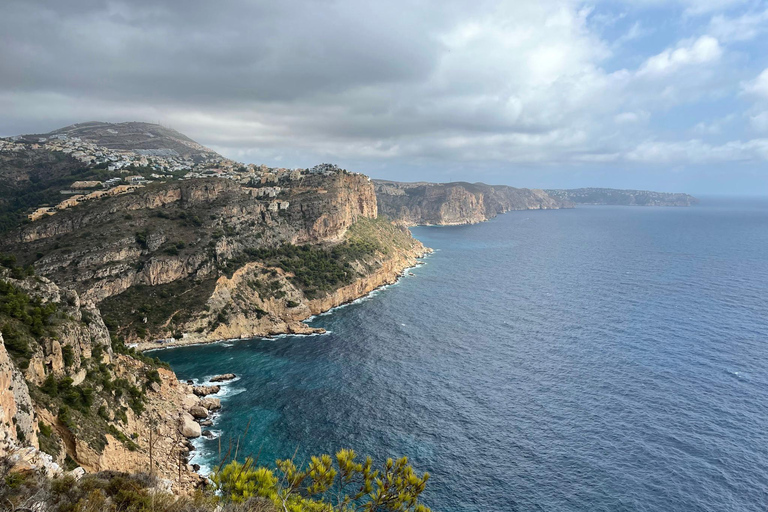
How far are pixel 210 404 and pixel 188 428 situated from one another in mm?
7142

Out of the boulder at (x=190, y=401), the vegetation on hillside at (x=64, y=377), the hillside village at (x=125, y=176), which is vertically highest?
the hillside village at (x=125, y=176)

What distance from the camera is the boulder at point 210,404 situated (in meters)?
55.3

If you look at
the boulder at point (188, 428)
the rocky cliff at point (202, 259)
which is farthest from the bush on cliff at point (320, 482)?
the rocky cliff at point (202, 259)

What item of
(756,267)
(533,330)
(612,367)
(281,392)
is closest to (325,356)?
(281,392)

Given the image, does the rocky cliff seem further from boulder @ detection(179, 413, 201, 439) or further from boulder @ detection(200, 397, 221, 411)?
boulder @ detection(179, 413, 201, 439)

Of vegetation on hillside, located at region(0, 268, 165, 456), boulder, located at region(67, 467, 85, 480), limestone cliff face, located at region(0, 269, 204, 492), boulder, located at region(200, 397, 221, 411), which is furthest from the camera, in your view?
boulder, located at region(200, 397, 221, 411)

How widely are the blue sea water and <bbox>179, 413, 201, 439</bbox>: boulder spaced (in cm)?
217

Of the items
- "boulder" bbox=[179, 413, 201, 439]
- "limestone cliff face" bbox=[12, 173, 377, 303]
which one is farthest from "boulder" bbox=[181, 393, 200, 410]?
"limestone cliff face" bbox=[12, 173, 377, 303]

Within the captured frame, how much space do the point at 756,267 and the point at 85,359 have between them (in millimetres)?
173662

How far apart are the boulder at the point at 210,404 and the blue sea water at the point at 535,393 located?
5.58 feet

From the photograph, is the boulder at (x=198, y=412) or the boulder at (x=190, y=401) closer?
the boulder at (x=198, y=412)

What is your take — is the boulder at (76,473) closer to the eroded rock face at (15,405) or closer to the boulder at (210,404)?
the eroded rock face at (15,405)

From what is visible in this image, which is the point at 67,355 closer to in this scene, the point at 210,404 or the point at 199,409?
the point at 199,409

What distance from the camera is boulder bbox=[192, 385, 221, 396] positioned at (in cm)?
5912
